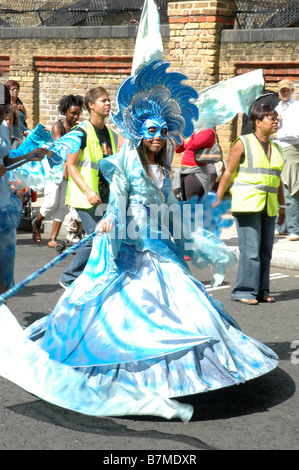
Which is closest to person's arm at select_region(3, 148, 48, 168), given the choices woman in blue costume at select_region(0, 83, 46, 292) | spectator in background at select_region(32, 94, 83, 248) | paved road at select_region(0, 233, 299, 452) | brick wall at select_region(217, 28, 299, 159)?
woman in blue costume at select_region(0, 83, 46, 292)

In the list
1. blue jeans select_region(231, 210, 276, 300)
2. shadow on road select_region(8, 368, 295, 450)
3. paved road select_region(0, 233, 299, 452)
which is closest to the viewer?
paved road select_region(0, 233, 299, 452)

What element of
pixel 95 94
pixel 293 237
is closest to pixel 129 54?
pixel 293 237

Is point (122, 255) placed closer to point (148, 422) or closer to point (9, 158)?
point (148, 422)

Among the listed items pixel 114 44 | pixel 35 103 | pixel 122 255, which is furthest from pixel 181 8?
pixel 122 255

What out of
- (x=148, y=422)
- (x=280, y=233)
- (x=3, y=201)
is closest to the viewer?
(x=148, y=422)

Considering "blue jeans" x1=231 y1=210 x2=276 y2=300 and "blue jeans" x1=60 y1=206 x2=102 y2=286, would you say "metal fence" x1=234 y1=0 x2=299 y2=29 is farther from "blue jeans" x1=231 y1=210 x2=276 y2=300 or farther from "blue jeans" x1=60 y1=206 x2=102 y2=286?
"blue jeans" x1=60 y1=206 x2=102 y2=286

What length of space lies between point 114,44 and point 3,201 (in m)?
8.26

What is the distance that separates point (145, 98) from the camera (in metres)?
4.97

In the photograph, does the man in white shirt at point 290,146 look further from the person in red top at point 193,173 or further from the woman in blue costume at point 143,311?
the woman in blue costume at point 143,311

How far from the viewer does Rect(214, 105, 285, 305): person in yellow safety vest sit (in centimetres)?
705

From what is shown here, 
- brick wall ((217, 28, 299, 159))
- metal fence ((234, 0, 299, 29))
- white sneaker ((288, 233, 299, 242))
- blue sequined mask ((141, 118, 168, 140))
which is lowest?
white sneaker ((288, 233, 299, 242))

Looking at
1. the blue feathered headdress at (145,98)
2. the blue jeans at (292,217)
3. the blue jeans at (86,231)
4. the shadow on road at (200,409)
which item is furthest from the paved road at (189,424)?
the blue jeans at (292,217)

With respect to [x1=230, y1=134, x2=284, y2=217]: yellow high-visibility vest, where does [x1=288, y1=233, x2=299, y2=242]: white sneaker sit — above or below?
below
